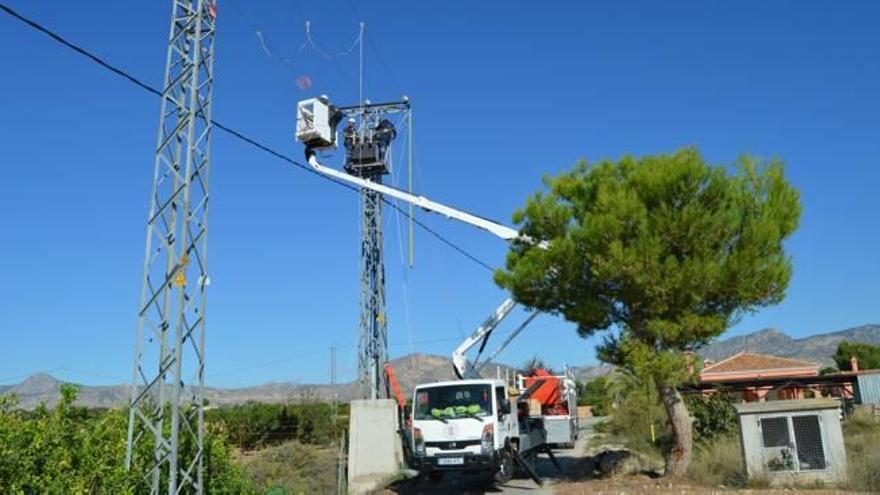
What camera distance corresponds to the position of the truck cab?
660 inches

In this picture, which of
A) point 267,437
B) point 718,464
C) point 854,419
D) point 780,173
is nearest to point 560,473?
point 718,464

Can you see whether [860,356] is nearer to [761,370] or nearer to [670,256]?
[761,370]

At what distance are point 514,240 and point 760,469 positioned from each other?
326 inches

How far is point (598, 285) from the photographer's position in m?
18.1

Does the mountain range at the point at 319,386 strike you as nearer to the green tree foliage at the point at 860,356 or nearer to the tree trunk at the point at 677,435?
the tree trunk at the point at 677,435

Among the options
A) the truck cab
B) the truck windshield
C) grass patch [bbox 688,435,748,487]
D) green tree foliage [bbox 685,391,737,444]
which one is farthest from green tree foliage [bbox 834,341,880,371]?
the truck windshield

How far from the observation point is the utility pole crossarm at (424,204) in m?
23.3

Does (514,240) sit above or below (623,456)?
above

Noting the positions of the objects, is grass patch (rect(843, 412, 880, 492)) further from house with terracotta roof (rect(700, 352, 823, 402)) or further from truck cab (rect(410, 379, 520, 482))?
house with terracotta roof (rect(700, 352, 823, 402))

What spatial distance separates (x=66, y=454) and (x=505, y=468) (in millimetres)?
11387

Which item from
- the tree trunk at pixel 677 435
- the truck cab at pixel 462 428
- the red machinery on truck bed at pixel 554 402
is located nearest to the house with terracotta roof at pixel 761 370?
the red machinery on truck bed at pixel 554 402

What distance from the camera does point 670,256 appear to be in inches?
664

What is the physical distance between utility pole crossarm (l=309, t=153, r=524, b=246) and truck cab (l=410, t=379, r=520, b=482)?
22.4ft

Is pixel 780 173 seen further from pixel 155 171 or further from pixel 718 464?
pixel 155 171
